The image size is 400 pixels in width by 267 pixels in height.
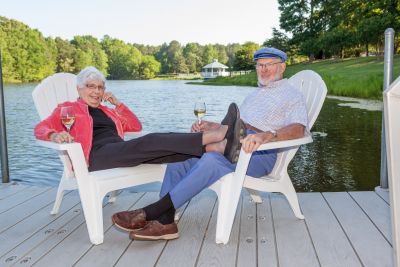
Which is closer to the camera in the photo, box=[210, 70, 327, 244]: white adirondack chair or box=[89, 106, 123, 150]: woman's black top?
box=[210, 70, 327, 244]: white adirondack chair

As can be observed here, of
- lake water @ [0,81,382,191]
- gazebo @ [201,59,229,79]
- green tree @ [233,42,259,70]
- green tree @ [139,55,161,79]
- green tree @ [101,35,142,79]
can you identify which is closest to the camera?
lake water @ [0,81,382,191]

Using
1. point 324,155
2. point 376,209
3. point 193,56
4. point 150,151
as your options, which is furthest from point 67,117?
point 193,56

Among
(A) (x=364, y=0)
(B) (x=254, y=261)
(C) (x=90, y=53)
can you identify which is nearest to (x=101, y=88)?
(B) (x=254, y=261)

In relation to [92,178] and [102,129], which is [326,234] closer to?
[92,178]

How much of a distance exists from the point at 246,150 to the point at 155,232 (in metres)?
0.56

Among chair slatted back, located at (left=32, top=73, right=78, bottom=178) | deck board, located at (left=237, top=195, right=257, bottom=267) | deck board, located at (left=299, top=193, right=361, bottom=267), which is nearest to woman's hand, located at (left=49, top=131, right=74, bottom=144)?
chair slatted back, located at (left=32, top=73, right=78, bottom=178)

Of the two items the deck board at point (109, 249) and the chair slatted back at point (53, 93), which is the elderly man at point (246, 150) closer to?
the deck board at point (109, 249)

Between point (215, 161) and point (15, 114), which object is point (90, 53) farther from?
point (215, 161)

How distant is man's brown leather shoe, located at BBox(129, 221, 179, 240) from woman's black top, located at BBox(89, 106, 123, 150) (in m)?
0.56

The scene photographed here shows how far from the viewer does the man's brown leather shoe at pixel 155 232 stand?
1954mm

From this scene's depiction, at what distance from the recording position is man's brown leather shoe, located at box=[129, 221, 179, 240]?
1.95 metres

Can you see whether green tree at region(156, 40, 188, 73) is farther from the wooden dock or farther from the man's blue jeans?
the man's blue jeans

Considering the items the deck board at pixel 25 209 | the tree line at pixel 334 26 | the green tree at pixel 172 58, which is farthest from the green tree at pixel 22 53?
the deck board at pixel 25 209

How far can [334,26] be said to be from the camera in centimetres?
2903
